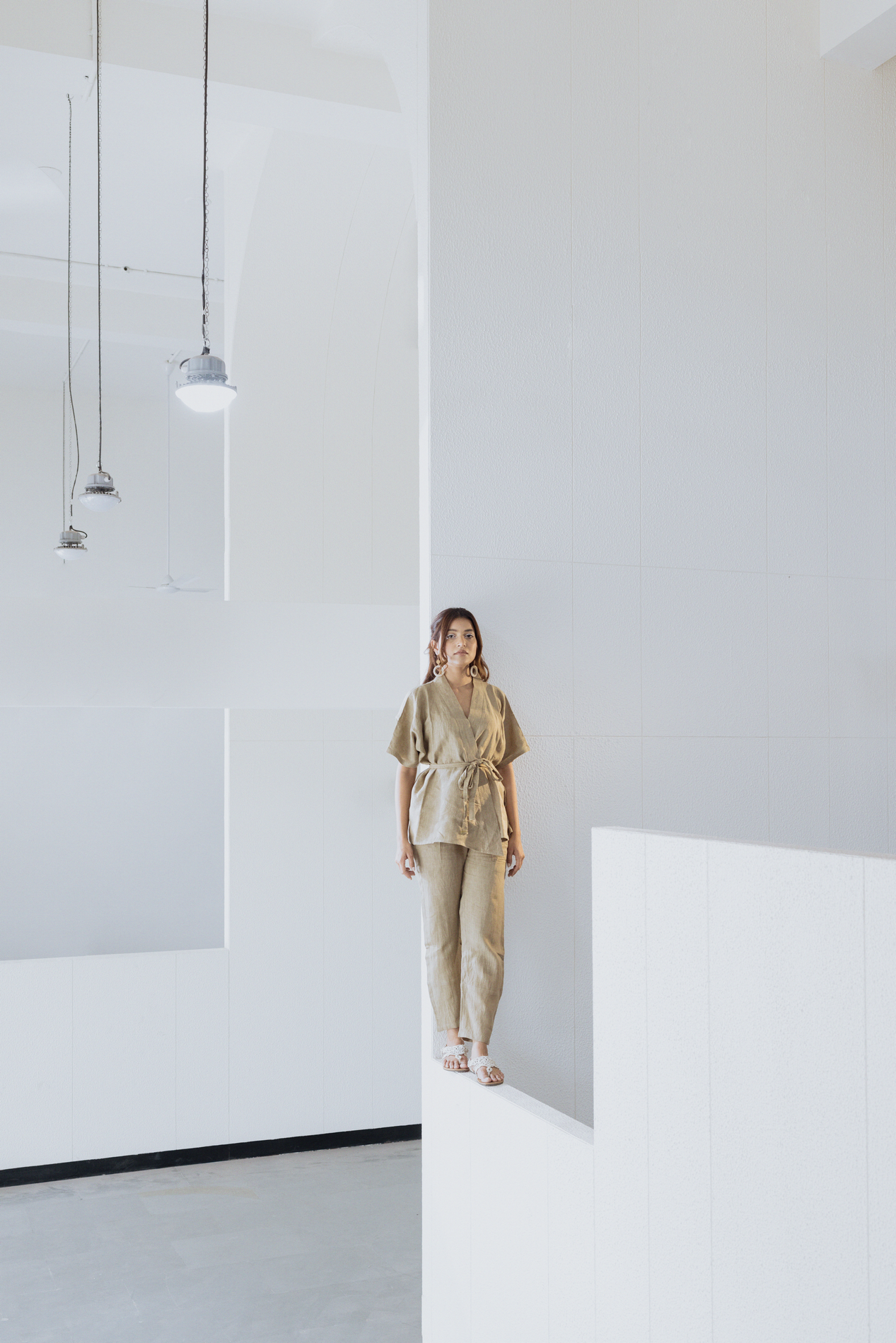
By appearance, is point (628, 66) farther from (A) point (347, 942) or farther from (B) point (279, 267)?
(A) point (347, 942)

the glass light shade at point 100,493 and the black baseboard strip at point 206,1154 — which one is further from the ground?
the glass light shade at point 100,493

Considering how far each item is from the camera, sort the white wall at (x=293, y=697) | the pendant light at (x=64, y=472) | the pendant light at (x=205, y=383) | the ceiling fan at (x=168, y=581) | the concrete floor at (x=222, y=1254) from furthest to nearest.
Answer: the ceiling fan at (x=168, y=581)
the pendant light at (x=64, y=472)
the white wall at (x=293, y=697)
the pendant light at (x=205, y=383)
the concrete floor at (x=222, y=1254)

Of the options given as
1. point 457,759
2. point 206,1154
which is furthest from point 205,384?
point 206,1154

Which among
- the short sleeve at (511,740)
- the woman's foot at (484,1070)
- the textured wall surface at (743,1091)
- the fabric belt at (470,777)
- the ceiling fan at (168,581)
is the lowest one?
the woman's foot at (484,1070)

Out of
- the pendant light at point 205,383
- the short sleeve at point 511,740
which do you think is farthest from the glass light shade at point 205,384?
the short sleeve at point 511,740

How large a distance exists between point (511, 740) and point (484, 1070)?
34.4 inches

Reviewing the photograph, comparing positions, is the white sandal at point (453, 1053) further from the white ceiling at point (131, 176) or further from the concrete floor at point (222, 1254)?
the white ceiling at point (131, 176)

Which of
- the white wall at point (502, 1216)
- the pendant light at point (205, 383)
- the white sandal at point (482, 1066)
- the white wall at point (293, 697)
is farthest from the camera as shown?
the white wall at point (293, 697)

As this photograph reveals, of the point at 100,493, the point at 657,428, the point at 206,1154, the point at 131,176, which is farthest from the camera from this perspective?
the point at 100,493

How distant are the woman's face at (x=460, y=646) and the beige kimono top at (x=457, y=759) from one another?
6cm

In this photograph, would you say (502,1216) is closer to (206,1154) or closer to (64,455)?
(206,1154)

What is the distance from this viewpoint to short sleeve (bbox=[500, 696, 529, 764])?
3.44 m

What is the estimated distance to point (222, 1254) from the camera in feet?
14.0

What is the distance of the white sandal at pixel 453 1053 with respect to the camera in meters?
3.29
